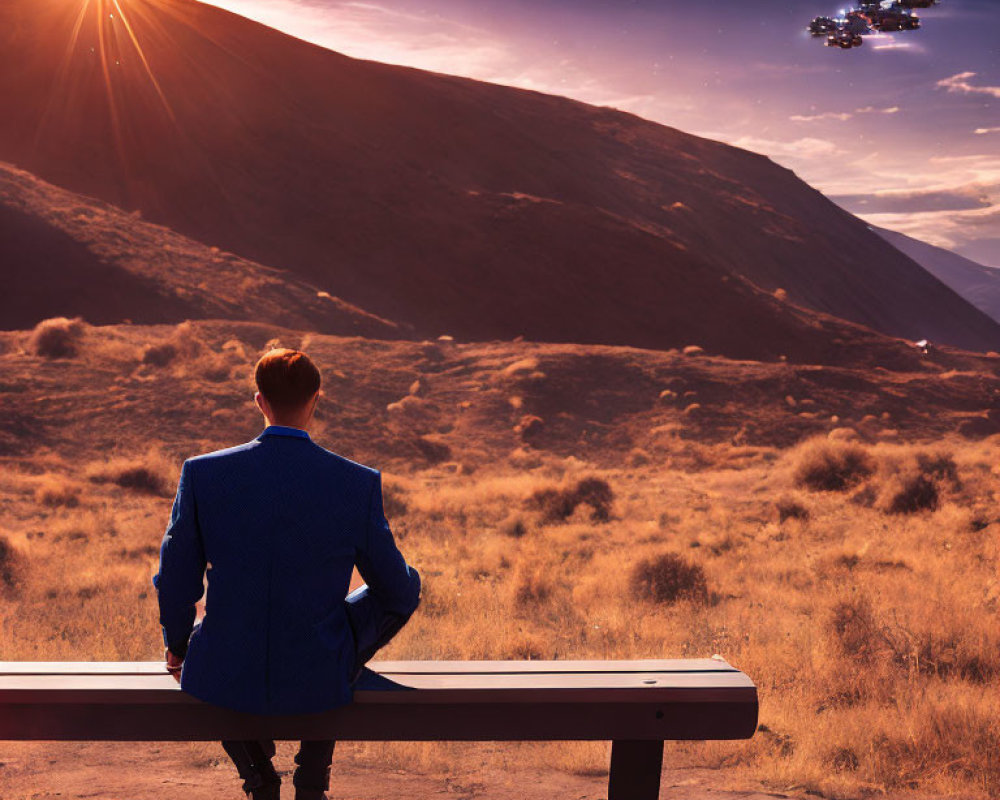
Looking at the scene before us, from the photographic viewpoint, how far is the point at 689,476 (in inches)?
823

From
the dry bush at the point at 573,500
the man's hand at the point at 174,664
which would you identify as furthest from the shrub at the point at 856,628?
the dry bush at the point at 573,500

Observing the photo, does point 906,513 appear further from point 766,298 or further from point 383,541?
point 766,298

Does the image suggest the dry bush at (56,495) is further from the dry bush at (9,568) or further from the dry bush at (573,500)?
the dry bush at (573,500)

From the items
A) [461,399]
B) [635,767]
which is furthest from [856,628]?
[461,399]

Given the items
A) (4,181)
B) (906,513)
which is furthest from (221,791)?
(4,181)

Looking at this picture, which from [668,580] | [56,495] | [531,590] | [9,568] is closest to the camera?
[531,590]

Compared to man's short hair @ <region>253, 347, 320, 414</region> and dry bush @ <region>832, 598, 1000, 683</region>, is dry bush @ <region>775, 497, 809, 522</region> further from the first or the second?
man's short hair @ <region>253, 347, 320, 414</region>

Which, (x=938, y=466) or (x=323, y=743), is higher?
(x=323, y=743)

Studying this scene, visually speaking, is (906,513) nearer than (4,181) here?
Yes

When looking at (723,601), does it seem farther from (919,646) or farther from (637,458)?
(637,458)

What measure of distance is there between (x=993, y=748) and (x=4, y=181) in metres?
40.2

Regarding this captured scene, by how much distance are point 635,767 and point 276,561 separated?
1.37 m

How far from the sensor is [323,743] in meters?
2.74

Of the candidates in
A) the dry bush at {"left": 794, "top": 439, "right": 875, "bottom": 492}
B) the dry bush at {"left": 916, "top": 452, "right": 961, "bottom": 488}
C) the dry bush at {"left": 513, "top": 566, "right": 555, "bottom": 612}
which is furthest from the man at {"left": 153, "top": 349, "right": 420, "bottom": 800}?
the dry bush at {"left": 794, "top": 439, "right": 875, "bottom": 492}
